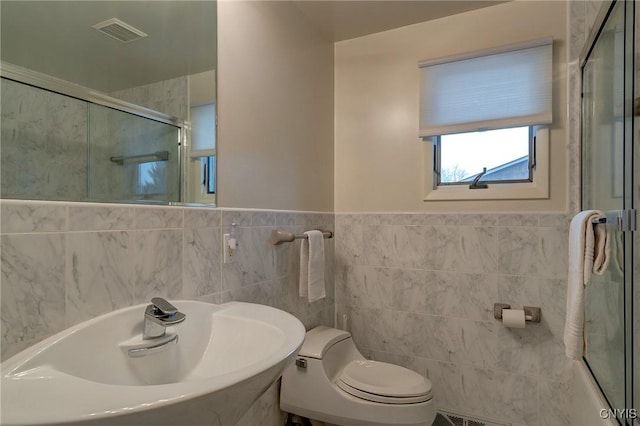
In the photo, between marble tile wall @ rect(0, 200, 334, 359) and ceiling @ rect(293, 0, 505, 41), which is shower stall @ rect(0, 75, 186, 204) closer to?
marble tile wall @ rect(0, 200, 334, 359)

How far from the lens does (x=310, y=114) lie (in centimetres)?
205

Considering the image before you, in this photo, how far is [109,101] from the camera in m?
1.01

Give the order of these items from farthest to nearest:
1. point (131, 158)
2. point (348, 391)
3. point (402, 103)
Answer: point (402, 103)
point (348, 391)
point (131, 158)

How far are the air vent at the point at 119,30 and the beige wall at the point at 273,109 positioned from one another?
1.10ft

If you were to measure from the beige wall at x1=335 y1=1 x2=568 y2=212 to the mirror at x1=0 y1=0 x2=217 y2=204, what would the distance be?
3.73ft

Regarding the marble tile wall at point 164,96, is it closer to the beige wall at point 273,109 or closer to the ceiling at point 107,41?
the ceiling at point 107,41

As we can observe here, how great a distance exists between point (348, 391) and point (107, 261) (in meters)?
1.14

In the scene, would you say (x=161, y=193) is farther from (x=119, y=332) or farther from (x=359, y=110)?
(x=359, y=110)

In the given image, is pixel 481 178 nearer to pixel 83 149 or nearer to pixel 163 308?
pixel 163 308

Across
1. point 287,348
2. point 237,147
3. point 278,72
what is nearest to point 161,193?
point 237,147

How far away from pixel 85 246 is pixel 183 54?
0.77 meters

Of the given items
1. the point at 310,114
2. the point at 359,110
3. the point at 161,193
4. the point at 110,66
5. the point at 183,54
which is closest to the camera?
the point at 110,66

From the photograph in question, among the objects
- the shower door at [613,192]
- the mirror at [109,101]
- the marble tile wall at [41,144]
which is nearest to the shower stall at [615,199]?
the shower door at [613,192]

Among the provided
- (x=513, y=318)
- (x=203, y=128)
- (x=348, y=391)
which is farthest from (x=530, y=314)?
(x=203, y=128)
